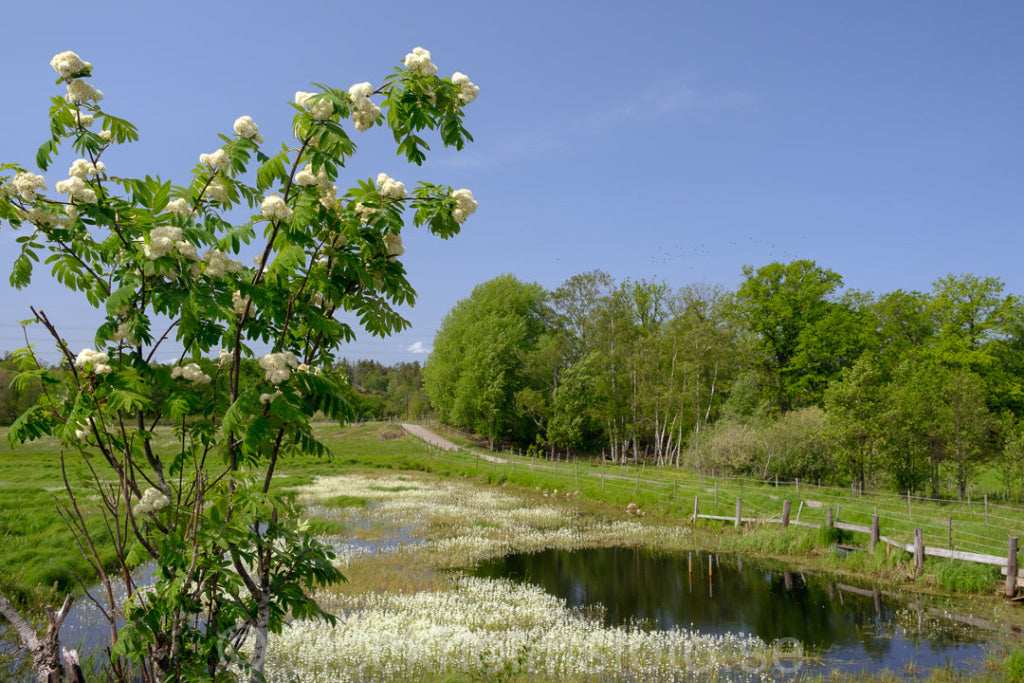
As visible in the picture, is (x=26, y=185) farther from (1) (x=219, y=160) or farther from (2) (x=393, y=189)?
(2) (x=393, y=189)

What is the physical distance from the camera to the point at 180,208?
4121 mm

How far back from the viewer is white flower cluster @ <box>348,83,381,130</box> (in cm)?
400

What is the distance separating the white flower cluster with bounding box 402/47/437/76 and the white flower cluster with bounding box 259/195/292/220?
1230mm

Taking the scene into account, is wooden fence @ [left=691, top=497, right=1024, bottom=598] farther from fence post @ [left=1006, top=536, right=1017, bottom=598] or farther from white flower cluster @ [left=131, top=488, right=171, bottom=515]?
white flower cluster @ [left=131, top=488, right=171, bottom=515]

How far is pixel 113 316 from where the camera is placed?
14.1 ft

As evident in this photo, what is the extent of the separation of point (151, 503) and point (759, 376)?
5406 centimetres

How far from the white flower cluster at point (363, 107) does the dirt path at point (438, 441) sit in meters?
46.3

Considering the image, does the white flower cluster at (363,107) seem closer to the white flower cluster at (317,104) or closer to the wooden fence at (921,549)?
the white flower cluster at (317,104)

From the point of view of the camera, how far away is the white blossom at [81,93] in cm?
404

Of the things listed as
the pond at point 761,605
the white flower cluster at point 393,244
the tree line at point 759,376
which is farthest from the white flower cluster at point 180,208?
the tree line at point 759,376

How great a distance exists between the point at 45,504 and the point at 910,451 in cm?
4091

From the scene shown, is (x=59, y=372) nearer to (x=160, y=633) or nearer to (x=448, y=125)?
(x=160, y=633)

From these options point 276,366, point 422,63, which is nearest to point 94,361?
point 276,366

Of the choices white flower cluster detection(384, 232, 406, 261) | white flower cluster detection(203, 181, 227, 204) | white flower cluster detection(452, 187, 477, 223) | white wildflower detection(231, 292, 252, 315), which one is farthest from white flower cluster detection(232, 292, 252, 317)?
white flower cluster detection(452, 187, 477, 223)
